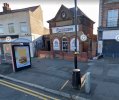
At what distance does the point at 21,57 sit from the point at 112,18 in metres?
11.8

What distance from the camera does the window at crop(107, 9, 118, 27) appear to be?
15.5 metres

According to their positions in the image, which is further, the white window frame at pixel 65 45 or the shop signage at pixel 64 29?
the white window frame at pixel 65 45

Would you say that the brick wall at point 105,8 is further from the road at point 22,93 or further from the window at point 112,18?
the road at point 22,93

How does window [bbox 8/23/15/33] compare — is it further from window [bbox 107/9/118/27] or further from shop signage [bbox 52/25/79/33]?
window [bbox 107/9/118/27]

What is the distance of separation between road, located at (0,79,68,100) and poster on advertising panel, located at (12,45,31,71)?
3.08 meters

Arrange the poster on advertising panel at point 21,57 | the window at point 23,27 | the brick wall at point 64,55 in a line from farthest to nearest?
1. the window at point 23,27
2. the brick wall at point 64,55
3. the poster on advertising panel at point 21,57

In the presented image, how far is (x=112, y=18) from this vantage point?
15.8 meters

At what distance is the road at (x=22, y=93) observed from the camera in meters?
6.26

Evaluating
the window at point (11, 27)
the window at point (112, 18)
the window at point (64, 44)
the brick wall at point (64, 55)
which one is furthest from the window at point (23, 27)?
the window at point (112, 18)

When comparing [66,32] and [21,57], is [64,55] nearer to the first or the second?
[66,32]

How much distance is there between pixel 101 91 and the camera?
21.8ft

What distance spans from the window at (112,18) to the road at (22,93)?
12.8 m

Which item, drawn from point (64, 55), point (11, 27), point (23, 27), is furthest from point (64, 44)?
point (11, 27)

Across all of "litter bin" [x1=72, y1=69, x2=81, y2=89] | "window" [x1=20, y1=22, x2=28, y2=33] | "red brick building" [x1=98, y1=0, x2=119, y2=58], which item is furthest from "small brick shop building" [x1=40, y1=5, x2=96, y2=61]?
"litter bin" [x1=72, y1=69, x2=81, y2=89]
